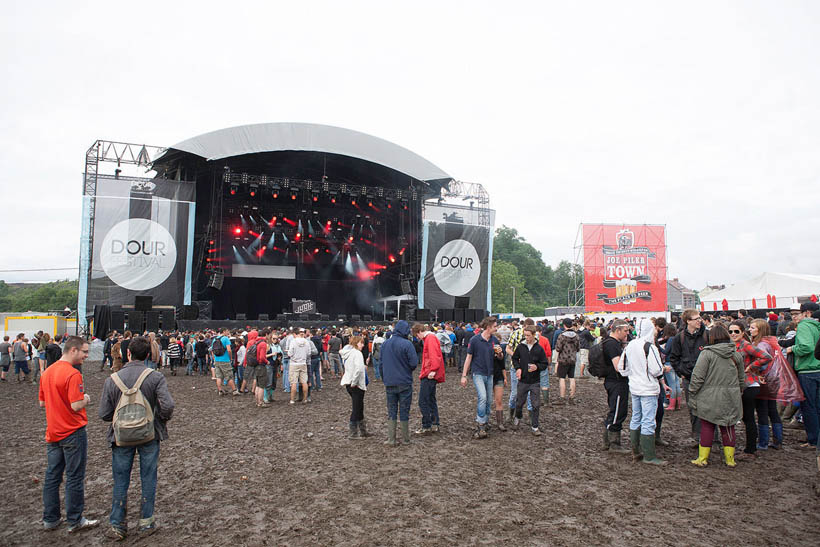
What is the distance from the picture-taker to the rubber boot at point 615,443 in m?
5.71

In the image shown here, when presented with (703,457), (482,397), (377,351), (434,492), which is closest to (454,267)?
(377,351)

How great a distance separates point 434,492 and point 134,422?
265 centimetres

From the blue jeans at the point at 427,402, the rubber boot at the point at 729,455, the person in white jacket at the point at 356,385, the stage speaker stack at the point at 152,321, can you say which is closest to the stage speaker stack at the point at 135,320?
the stage speaker stack at the point at 152,321

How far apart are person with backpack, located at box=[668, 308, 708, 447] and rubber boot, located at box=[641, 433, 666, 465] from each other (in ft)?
3.20

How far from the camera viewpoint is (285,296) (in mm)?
29391

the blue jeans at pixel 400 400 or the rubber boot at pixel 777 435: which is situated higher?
the blue jeans at pixel 400 400

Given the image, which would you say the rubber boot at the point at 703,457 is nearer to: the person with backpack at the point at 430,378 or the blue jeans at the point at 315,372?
the person with backpack at the point at 430,378

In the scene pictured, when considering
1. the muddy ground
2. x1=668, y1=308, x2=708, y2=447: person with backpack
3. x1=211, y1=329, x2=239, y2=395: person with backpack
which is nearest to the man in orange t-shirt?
the muddy ground

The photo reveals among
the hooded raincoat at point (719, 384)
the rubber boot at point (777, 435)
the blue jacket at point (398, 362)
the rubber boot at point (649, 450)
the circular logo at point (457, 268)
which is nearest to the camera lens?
the hooded raincoat at point (719, 384)

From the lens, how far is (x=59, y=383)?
144 inches

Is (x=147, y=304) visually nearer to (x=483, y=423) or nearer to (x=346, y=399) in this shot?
(x=346, y=399)

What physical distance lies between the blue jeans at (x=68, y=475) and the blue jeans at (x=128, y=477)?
31 centimetres

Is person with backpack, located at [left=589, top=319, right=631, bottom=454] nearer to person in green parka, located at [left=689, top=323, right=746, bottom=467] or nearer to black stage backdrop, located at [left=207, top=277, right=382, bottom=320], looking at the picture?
person in green parka, located at [left=689, top=323, right=746, bottom=467]

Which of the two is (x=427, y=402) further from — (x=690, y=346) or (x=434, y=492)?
(x=690, y=346)
